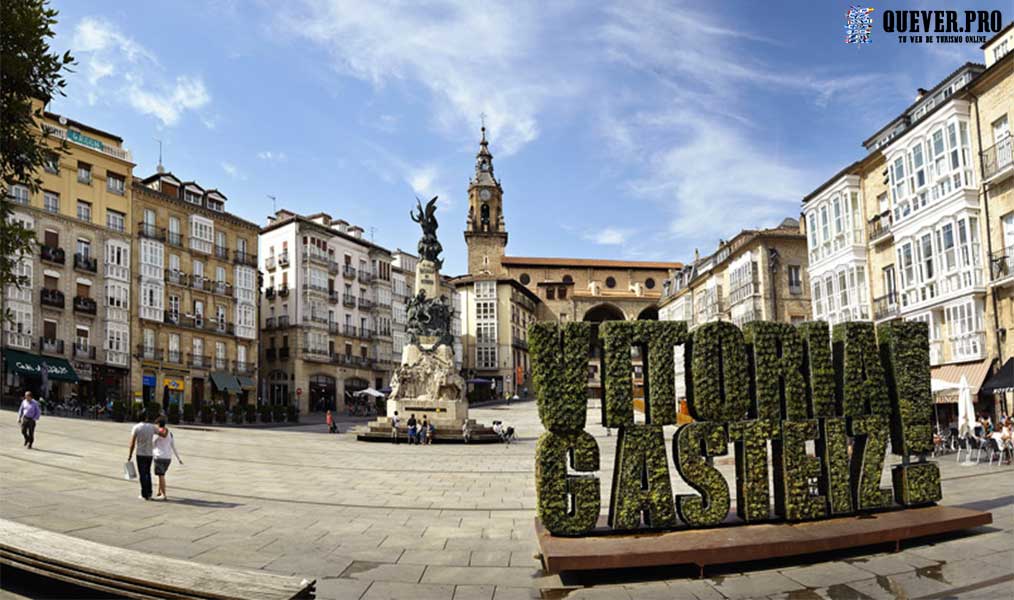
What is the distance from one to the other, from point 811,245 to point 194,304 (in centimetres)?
4550

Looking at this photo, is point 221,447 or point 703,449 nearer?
point 703,449

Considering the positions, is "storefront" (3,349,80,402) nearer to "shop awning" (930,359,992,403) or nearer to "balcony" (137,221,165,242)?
"balcony" (137,221,165,242)

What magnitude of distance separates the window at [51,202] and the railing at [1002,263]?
169 ft

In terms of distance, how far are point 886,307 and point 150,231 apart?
1925 inches

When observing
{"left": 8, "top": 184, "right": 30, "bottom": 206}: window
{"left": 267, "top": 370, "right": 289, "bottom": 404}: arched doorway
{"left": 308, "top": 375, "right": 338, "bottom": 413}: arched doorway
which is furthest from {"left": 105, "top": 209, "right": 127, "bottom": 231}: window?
{"left": 308, "top": 375, "right": 338, "bottom": 413}: arched doorway

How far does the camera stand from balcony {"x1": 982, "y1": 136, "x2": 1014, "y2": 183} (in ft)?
86.1

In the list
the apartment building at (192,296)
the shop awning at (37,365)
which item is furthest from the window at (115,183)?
the shop awning at (37,365)

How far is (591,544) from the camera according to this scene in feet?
32.9

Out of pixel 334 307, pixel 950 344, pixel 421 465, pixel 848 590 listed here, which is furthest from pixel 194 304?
pixel 848 590

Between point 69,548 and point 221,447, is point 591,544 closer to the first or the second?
point 69,548

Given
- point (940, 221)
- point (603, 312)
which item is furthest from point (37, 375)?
point (603, 312)

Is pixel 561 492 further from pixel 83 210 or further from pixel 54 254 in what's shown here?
pixel 83 210

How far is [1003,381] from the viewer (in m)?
25.1

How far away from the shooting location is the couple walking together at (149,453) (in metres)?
14.1
